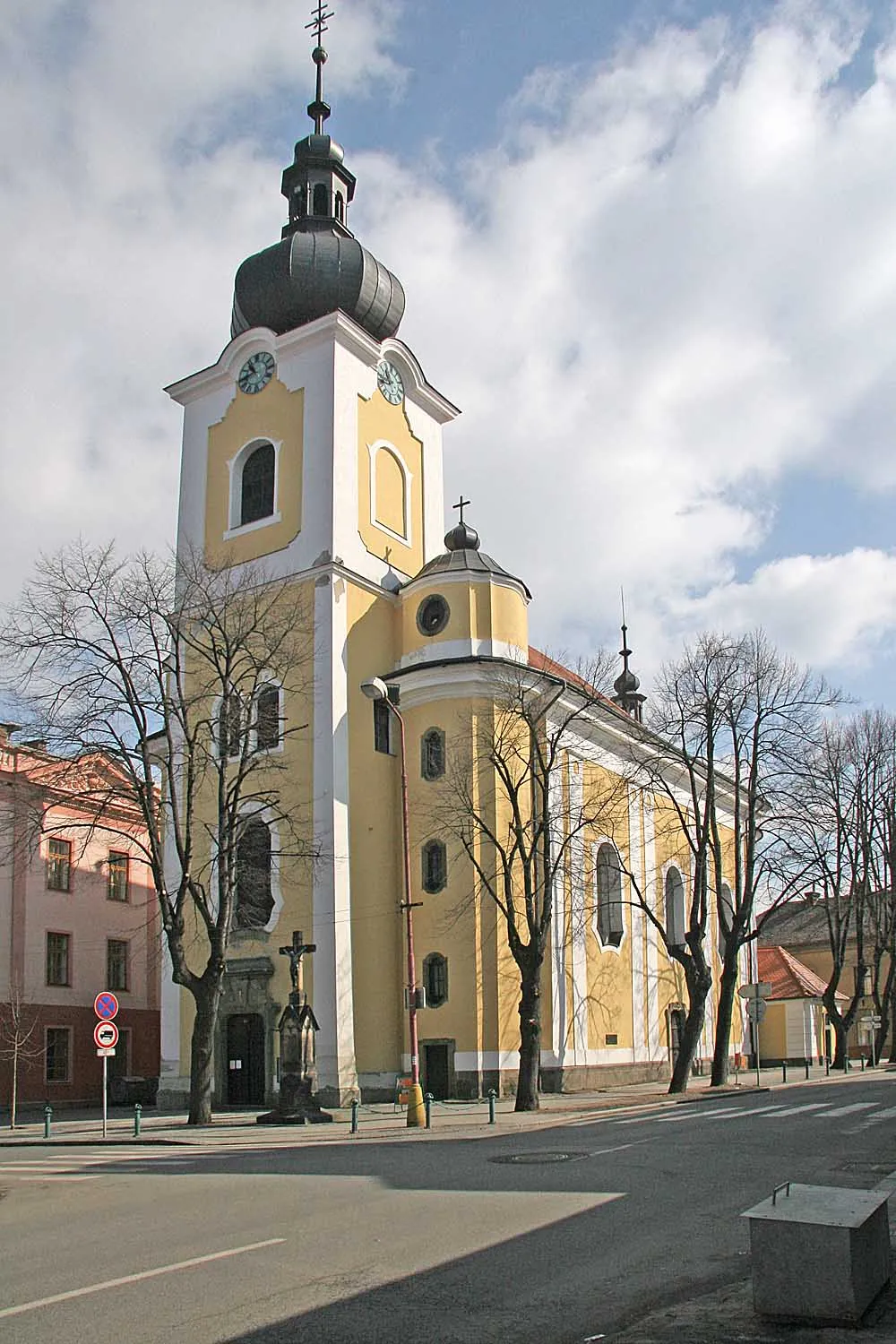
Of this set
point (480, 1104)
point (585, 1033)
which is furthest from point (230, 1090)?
point (585, 1033)

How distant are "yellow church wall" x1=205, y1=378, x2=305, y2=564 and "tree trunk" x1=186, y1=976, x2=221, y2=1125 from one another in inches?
517

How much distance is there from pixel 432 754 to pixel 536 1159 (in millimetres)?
19198

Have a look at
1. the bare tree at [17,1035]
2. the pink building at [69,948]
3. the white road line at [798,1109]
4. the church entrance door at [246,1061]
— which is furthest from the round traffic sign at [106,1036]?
the bare tree at [17,1035]

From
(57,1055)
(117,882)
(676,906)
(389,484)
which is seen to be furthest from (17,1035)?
(676,906)

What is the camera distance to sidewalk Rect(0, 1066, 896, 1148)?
72.0 ft

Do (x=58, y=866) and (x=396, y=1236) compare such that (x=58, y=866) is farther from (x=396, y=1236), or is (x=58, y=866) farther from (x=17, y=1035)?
(x=396, y=1236)

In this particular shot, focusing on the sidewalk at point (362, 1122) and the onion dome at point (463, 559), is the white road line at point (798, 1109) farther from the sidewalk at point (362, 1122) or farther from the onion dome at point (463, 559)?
the onion dome at point (463, 559)

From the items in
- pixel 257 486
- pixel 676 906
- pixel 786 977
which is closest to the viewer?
pixel 257 486

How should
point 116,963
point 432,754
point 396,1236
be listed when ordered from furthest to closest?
point 116,963
point 432,754
point 396,1236

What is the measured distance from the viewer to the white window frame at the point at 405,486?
3731cm

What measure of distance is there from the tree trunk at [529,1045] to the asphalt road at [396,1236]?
8.82 meters

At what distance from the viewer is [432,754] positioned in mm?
Result: 34062

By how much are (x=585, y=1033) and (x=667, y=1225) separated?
26.7 m

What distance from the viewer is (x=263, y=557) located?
36094 mm
